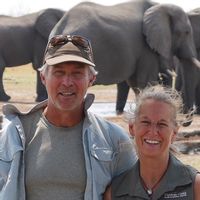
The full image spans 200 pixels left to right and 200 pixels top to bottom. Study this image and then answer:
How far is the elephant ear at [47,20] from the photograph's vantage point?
1995 centimetres

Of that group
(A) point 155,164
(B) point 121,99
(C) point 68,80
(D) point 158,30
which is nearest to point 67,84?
(C) point 68,80

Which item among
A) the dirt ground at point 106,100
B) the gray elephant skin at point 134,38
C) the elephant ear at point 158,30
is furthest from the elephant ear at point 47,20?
the elephant ear at point 158,30

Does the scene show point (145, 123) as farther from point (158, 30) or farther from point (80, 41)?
point (158, 30)

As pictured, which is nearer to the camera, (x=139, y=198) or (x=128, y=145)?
(x=139, y=198)

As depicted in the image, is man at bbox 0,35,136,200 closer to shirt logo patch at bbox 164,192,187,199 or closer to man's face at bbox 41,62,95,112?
man's face at bbox 41,62,95,112

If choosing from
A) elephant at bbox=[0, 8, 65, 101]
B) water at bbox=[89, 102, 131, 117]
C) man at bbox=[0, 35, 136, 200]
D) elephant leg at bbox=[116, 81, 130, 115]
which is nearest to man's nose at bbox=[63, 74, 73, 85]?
man at bbox=[0, 35, 136, 200]

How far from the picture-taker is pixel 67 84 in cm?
337

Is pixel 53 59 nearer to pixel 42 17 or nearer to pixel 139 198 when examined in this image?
pixel 139 198

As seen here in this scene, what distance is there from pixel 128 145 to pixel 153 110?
0.83 feet

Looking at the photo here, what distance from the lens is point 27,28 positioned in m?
20.7

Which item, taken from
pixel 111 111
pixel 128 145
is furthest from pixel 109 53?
pixel 128 145

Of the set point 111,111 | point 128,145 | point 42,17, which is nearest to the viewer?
point 128,145

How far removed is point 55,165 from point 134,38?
10.5 metres

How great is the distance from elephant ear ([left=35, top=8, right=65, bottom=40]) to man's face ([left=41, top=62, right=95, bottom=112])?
54.2 ft
